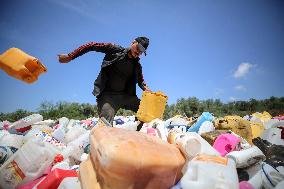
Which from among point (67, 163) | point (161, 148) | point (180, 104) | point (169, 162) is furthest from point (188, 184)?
point (180, 104)

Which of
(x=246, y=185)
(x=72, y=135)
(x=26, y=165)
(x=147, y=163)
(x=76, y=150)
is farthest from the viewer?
(x=72, y=135)

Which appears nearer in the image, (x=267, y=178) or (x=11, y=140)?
(x=267, y=178)

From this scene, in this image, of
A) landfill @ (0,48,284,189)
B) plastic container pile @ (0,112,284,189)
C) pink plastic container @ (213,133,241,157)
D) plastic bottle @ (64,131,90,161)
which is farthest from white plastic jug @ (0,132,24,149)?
pink plastic container @ (213,133,241,157)

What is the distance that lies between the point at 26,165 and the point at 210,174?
1.64 m

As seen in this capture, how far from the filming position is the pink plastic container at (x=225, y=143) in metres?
2.67

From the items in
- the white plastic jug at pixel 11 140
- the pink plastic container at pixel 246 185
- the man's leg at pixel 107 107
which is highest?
the man's leg at pixel 107 107

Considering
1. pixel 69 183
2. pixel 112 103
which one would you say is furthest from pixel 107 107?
pixel 69 183

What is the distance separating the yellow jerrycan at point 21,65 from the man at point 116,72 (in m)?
0.51

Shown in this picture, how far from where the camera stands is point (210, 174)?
1721 millimetres

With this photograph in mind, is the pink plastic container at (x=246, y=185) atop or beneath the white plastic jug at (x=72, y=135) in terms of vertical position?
atop

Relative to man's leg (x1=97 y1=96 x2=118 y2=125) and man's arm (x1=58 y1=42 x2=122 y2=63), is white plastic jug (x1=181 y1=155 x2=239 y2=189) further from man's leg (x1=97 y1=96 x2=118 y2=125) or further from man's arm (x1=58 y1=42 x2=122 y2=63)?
man's arm (x1=58 y1=42 x2=122 y2=63)

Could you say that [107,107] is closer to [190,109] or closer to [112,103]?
[112,103]

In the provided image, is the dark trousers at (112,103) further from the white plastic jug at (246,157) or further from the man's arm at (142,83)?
the white plastic jug at (246,157)

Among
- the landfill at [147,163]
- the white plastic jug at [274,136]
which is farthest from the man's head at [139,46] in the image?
the white plastic jug at [274,136]
